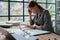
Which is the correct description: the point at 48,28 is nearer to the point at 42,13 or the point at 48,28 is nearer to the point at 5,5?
the point at 42,13

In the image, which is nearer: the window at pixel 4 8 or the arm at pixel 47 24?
the arm at pixel 47 24

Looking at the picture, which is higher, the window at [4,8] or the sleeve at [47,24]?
the window at [4,8]

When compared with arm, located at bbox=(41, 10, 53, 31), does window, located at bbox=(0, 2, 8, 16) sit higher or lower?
higher

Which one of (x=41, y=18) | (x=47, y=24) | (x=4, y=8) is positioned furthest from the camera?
(x=4, y=8)

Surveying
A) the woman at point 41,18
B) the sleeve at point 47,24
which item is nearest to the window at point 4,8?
the woman at point 41,18

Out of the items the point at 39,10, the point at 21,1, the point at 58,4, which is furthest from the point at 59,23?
the point at 39,10

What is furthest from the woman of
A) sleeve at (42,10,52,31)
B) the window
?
the window

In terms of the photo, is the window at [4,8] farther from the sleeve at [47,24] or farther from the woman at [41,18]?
the sleeve at [47,24]

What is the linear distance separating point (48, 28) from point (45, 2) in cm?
272

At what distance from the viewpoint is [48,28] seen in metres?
2.64

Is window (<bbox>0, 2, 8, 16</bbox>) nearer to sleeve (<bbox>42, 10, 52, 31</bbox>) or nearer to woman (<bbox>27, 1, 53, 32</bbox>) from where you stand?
woman (<bbox>27, 1, 53, 32</bbox>)

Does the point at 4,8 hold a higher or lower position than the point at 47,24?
higher

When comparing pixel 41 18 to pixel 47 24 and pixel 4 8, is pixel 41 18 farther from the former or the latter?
pixel 4 8

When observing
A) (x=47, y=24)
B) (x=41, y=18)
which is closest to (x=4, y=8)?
(x=41, y=18)
